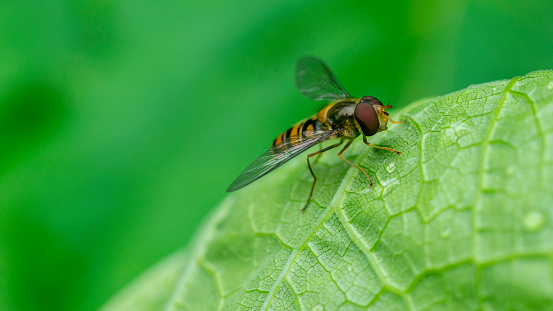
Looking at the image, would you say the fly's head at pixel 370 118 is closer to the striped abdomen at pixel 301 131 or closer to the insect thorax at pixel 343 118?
the insect thorax at pixel 343 118

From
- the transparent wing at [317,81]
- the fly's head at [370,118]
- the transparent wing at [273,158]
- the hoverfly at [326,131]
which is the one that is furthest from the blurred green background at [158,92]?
the fly's head at [370,118]

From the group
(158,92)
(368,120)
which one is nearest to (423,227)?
(368,120)

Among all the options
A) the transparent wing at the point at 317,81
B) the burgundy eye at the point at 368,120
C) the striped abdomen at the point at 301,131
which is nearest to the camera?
the burgundy eye at the point at 368,120

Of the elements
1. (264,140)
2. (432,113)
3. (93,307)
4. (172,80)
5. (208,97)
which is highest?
(172,80)

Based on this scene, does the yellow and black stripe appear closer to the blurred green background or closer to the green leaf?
the green leaf

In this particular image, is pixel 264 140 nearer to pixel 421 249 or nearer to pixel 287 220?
pixel 287 220

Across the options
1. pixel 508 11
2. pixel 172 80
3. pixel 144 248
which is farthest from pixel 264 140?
pixel 508 11

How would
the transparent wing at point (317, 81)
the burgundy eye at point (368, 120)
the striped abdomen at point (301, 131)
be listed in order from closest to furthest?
1. the burgundy eye at point (368, 120)
2. the striped abdomen at point (301, 131)
3. the transparent wing at point (317, 81)

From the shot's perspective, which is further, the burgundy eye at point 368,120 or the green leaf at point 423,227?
the burgundy eye at point 368,120
